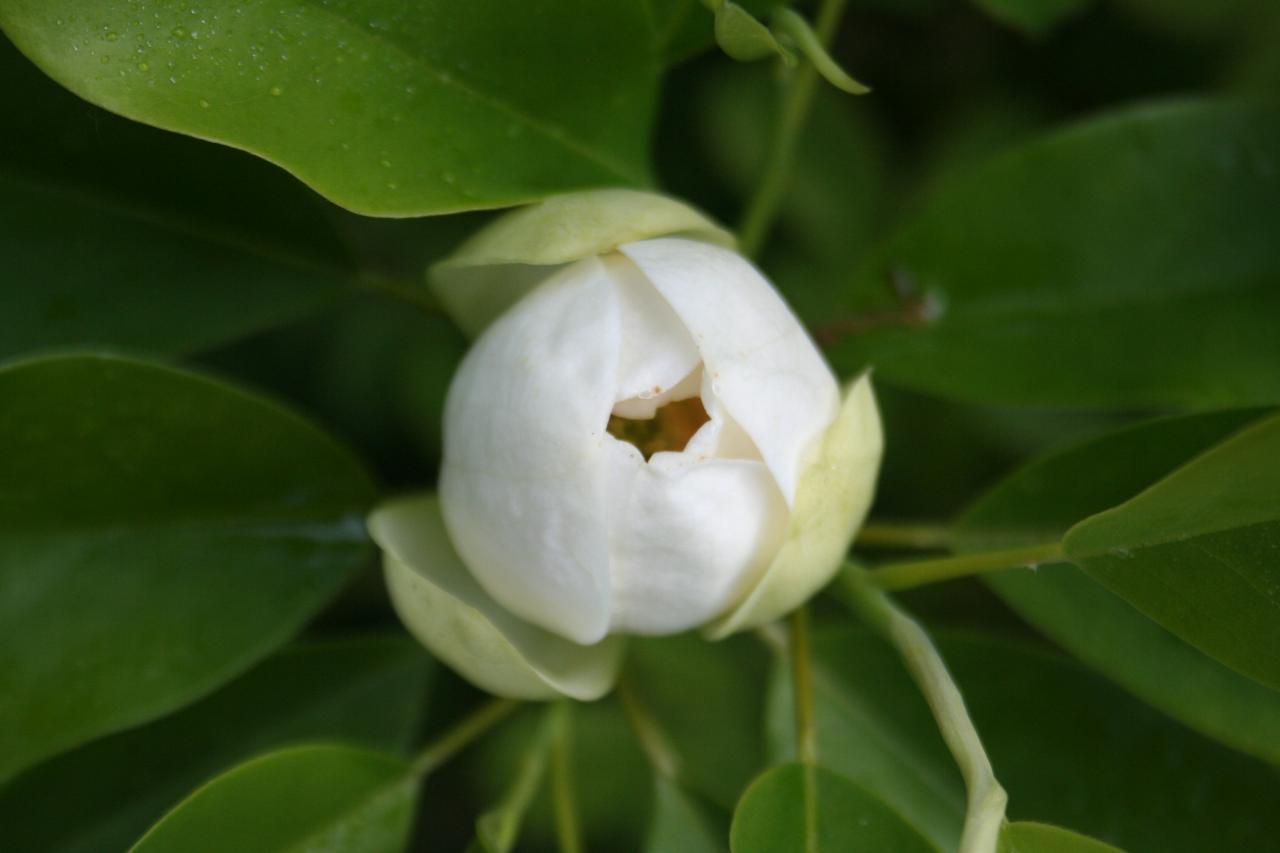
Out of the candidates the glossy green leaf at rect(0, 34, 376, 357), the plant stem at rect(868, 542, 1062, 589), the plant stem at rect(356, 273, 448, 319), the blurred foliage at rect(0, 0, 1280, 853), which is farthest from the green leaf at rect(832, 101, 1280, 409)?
the glossy green leaf at rect(0, 34, 376, 357)

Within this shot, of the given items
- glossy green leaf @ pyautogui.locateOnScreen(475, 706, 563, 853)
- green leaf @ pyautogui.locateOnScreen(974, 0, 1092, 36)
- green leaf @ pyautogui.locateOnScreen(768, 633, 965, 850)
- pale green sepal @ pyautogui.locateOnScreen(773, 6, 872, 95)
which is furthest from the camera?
green leaf @ pyautogui.locateOnScreen(974, 0, 1092, 36)

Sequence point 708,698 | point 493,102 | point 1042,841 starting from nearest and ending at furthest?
point 1042,841 < point 493,102 < point 708,698

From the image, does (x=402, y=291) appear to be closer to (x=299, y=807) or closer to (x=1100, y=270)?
(x=299, y=807)

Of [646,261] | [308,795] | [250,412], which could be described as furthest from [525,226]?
[308,795]

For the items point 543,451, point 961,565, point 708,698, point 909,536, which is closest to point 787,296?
point 708,698

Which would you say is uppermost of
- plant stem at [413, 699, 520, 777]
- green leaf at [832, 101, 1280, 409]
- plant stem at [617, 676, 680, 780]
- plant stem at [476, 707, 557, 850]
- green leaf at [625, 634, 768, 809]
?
green leaf at [832, 101, 1280, 409]

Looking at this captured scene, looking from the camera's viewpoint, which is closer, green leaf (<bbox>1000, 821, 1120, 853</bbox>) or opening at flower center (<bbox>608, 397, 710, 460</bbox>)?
green leaf (<bbox>1000, 821, 1120, 853</bbox>)

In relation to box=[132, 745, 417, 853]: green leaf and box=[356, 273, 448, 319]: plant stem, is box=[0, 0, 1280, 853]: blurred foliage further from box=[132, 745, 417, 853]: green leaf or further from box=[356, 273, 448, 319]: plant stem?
box=[132, 745, 417, 853]: green leaf

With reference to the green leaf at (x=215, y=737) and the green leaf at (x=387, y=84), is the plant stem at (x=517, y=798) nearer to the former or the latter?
the green leaf at (x=215, y=737)

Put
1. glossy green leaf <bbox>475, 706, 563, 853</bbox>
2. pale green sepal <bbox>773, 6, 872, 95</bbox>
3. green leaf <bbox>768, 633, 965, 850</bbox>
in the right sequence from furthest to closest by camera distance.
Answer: green leaf <bbox>768, 633, 965, 850</bbox> < glossy green leaf <bbox>475, 706, 563, 853</bbox> < pale green sepal <bbox>773, 6, 872, 95</bbox>
